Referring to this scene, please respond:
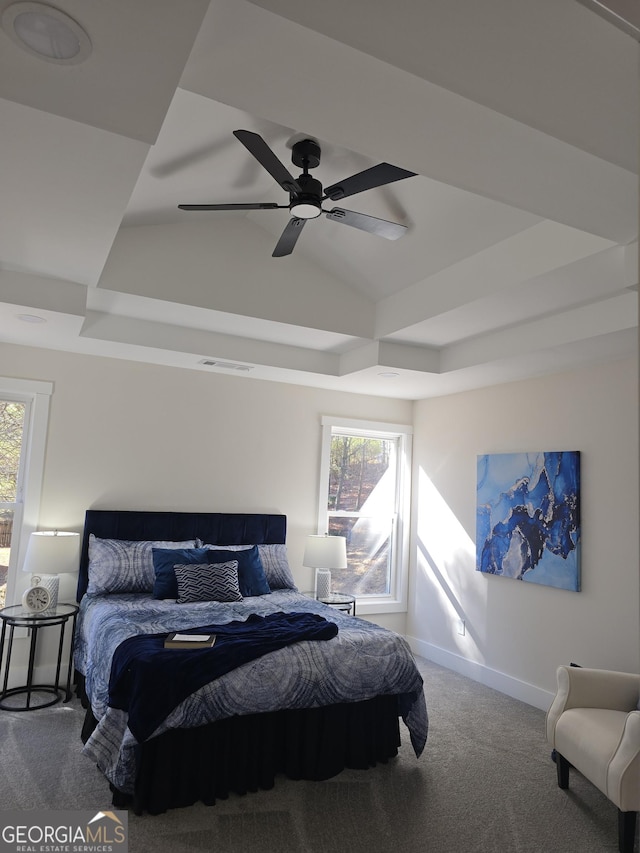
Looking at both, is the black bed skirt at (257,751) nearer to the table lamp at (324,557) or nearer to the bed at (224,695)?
the bed at (224,695)

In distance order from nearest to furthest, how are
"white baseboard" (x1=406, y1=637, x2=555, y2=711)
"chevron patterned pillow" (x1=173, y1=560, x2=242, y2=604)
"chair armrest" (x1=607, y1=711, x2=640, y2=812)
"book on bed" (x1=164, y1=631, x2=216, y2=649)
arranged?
1. "chair armrest" (x1=607, y1=711, x2=640, y2=812)
2. "book on bed" (x1=164, y1=631, x2=216, y2=649)
3. "chevron patterned pillow" (x1=173, y1=560, x2=242, y2=604)
4. "white baseboard" (x1=406, y1=637, x2=555, y2=711)

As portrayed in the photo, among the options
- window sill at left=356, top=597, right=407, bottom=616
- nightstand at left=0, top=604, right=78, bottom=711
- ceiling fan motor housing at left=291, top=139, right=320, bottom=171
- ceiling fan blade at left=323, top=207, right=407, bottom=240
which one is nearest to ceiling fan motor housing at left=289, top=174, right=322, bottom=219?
ceiling fan blade at left=323, top=207, right=407, bottom=240

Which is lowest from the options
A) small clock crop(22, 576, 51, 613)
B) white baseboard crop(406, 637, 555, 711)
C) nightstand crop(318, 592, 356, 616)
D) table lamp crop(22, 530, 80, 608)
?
white baseboard crop(406, 637, 555, 711)

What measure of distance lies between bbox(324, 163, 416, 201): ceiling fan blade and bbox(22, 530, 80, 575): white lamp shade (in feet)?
9.88

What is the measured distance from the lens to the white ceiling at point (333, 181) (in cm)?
150

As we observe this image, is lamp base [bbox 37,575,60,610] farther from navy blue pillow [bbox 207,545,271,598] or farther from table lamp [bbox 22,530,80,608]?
navy blue pillow [bbox 207,545,271,598]

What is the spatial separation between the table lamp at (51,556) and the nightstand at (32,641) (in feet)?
0.44

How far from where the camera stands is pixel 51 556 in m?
4.06

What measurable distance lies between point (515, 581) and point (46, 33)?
4441 millimetres

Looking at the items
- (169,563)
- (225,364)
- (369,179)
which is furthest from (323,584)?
(369,179)

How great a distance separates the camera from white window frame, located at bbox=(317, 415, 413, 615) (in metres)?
5.60

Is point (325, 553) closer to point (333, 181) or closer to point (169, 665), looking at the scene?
point (169, 665)

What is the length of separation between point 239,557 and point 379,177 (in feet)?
10.2

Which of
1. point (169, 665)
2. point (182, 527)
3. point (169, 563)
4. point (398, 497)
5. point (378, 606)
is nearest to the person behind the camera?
point (169, 665)
